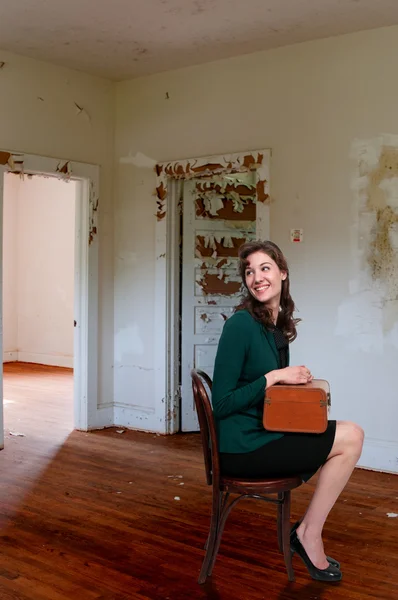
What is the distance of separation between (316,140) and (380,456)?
2139 millimetres

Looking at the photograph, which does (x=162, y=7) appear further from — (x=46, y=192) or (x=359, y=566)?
(x=46, y=192)

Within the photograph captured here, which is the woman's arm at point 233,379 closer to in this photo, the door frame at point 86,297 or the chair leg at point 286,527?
the chair leg at point 286,527

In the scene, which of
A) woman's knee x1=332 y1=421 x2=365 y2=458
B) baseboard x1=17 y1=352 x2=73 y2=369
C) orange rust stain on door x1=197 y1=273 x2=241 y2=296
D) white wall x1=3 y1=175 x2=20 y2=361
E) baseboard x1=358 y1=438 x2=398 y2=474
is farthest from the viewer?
white wall x1=3 y1=175 x2=20 y2=361

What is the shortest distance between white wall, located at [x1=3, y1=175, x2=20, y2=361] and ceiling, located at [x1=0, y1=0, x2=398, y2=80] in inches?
193

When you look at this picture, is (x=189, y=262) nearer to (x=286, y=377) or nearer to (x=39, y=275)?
(x=286, y=377)

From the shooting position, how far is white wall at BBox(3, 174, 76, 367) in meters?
9.48

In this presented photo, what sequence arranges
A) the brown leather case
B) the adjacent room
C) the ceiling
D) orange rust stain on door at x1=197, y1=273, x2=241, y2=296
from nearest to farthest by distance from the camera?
the brown leather case, the adjacent room, the ceiling, orange rust stain on door at x1=197, y1=273, x2=241, y2=296

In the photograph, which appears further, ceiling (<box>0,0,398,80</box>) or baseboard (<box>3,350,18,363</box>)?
baseboard (<box>3,350,18,363</box>)

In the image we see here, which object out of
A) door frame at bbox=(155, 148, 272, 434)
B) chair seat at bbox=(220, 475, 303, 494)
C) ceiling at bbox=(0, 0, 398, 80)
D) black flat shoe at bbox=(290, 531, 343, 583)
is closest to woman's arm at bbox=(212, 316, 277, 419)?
chair seat at bbox=(220, 475, 303, 494)

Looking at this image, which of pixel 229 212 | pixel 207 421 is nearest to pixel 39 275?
pixel 229 212

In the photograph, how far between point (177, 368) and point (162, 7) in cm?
269

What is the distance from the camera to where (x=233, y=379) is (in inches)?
101

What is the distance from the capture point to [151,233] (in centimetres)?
560

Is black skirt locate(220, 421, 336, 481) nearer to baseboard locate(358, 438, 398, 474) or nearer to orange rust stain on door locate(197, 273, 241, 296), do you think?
baseboard locate(358, 438, 398, 474)
